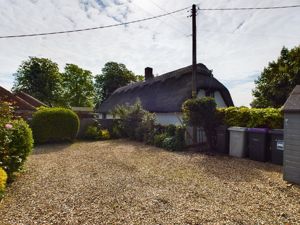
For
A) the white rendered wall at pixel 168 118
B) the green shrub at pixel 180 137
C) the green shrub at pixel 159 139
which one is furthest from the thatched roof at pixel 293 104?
the white rendered wall at pixel 168 118

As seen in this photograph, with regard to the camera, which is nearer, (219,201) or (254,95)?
(219,201)

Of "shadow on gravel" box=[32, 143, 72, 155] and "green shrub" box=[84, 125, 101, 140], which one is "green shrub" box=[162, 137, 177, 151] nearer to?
"shadow on gravel" box=[32, 143, 72, 155]

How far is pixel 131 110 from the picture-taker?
13.7m

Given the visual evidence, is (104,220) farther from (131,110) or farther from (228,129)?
(131,110)

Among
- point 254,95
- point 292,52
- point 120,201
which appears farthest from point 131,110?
point 254,95

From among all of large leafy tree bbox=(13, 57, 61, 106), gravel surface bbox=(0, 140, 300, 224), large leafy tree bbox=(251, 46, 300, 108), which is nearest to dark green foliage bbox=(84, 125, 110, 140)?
gravel surface bbox=(0, 140, 300, 224)

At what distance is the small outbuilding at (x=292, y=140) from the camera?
196 inches

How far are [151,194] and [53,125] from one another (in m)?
9.24

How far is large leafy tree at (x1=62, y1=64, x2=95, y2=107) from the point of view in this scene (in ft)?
130

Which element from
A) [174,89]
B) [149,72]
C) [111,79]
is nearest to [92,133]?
[174,89]

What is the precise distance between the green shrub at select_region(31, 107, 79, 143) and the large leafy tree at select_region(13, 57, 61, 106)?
2079 cm

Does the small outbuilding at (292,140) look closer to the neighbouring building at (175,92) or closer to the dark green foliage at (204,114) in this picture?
the dark green foliage at (204,114)

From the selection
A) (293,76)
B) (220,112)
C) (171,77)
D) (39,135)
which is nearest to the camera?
(220,112)

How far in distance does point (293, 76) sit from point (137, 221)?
1786 centimetres
